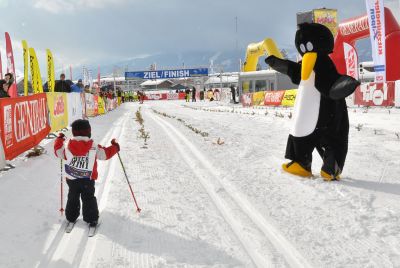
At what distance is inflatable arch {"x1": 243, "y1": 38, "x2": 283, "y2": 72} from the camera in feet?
90.2

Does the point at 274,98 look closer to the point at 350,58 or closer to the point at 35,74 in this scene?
the point at 350,58

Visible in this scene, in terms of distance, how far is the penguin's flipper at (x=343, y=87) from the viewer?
4669 millimetres

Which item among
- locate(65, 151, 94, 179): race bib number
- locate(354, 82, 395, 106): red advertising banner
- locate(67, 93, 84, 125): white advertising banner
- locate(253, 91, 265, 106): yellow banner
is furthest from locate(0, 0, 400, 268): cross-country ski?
locate(253, 91, 265, 106): yellow banner

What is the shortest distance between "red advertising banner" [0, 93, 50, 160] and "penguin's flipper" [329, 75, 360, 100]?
16.9ft

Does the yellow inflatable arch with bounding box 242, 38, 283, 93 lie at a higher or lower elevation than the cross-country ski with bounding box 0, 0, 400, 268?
higher

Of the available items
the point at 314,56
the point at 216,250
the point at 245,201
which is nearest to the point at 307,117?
the point at 314,56

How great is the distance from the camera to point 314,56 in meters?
5.34

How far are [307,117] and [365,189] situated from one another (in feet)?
3.89

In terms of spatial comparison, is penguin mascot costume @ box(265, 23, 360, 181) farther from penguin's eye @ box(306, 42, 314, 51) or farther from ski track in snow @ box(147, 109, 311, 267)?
ski track in snow @ box(147, 109, 311, 267)

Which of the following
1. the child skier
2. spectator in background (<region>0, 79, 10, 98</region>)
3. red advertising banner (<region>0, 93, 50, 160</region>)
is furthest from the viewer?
spectator in background (<region>0, 79, 10, 98</region>)

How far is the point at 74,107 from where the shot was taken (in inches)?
586

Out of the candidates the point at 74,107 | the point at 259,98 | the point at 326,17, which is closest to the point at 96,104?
the point at 74,107

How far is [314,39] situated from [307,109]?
3.27ft

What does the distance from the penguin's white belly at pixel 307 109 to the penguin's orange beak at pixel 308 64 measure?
6 centimetres
